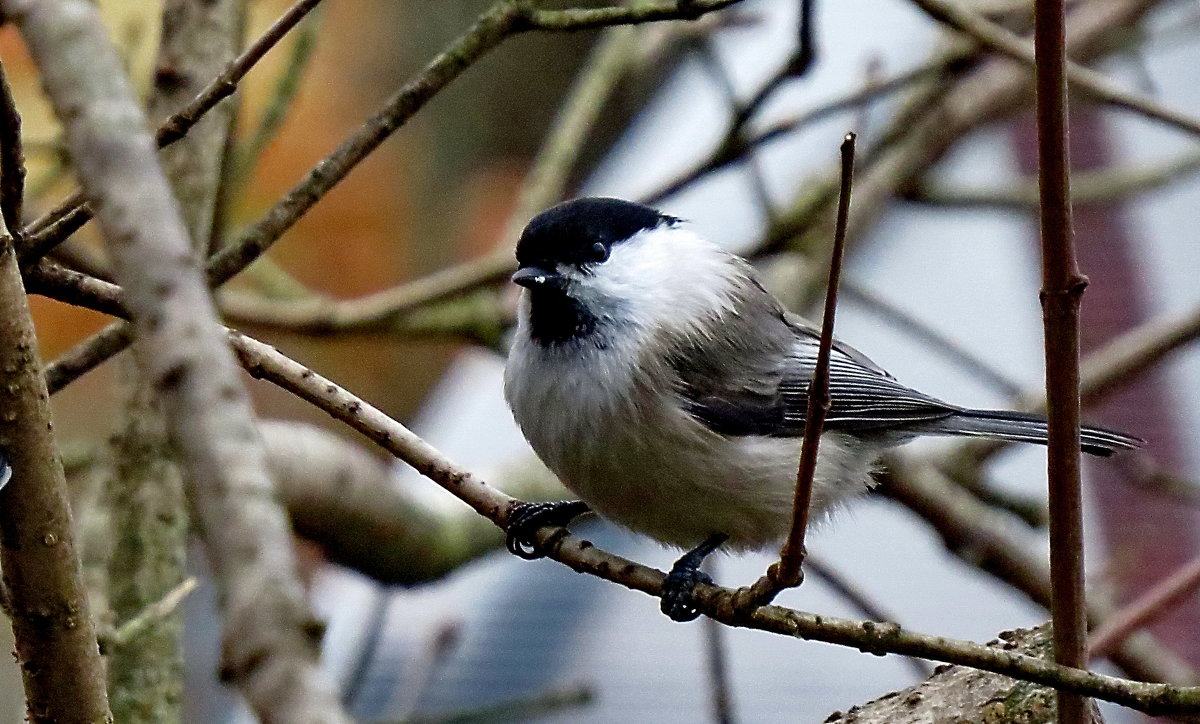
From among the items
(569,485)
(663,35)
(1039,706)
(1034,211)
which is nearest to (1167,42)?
(1034,211)

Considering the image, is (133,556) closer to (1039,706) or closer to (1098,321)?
(1039,706)

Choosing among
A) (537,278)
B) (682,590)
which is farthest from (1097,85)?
(682,590)

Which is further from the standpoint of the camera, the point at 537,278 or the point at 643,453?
the point at 537,278

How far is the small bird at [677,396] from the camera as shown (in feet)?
6.41

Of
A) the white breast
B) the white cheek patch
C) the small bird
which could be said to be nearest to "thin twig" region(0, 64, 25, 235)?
the small bird

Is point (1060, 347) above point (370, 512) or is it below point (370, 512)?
below

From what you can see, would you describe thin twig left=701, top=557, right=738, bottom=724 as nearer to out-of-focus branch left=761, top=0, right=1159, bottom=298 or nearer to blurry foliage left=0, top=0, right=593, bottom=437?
out-of-focus branch left=761, top=0, right=1159, bottom=298

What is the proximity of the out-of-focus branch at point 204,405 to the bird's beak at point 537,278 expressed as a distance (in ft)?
4.71

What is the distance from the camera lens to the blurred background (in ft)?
10.1

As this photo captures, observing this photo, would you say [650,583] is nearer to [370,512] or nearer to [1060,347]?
[1060,347]

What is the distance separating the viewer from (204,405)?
559 mm

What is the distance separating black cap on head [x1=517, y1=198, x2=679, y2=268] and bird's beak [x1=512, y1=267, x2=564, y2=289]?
20 millimetres

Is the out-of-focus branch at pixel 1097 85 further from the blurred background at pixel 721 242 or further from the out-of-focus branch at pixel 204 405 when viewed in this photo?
the out-of-focus branch at pixel 204 405

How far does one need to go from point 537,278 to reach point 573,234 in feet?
0.31
